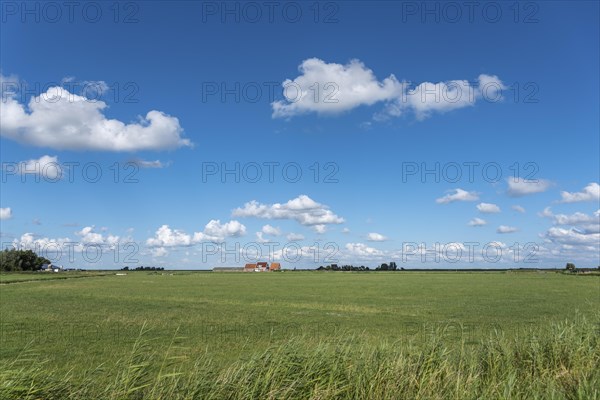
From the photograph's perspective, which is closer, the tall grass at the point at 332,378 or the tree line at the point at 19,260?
the tall grass at the point at 332,378

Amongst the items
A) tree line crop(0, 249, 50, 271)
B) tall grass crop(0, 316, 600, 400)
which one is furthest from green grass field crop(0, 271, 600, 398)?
tree line crop(0, 249, 50, 271)

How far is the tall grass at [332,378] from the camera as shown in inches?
316

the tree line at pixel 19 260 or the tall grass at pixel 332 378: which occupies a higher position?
the tall grass at pixel 332 378

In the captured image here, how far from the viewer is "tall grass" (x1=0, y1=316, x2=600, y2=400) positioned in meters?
8.02

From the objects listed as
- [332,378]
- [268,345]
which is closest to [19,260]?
[268,345]

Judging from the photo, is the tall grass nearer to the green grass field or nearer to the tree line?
the green grass field

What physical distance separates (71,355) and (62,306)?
2582cm

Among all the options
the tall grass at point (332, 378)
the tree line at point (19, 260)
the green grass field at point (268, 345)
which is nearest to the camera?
the tall grass at point (332, 378)

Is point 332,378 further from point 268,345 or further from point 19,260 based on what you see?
point 19,260

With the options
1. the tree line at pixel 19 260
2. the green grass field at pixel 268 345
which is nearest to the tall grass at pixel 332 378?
the green grass field at pixel 268 345

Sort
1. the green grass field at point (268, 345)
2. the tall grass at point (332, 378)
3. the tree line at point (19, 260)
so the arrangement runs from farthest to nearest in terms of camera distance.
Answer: the tree line at point (19, 260)
the green grass field at point (268, 345)
the tall grass at point (332, 378)

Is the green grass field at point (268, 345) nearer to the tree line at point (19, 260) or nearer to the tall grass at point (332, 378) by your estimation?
the tall grass at point (332, 378)

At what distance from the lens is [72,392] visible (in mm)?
7945

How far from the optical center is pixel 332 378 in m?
8.87
